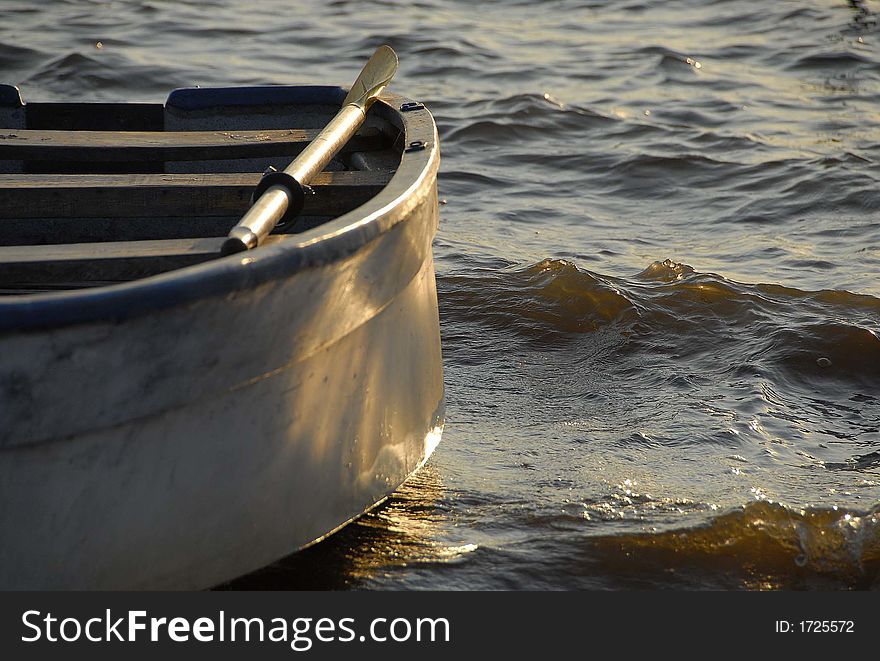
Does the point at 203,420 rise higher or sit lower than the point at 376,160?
lower

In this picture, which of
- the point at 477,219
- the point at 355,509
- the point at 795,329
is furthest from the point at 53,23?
the point at 355,509

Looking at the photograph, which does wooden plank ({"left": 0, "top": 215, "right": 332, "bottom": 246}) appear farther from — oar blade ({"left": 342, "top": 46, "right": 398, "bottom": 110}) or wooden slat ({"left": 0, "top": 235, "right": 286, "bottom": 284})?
wooden slat ({"left": 0, "top": 235, "right": 286, "bottom": 284})

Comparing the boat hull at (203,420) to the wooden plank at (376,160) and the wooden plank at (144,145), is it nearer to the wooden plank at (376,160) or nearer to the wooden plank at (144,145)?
the wooden plank at (376,160)

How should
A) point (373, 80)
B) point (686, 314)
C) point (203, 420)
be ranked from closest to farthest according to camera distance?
1. point (203, 420)
2. point (373, 80)
3. point (686, 314)

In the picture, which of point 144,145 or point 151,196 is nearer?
point 151,196

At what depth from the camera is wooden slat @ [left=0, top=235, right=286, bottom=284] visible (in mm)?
2124

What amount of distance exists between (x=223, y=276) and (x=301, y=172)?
75 cm

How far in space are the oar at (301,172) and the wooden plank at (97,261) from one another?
0.29 ft

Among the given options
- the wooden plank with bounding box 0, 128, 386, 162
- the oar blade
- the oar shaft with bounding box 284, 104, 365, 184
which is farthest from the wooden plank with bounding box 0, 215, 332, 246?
the oar blade

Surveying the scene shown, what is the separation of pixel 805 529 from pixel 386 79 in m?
1.68

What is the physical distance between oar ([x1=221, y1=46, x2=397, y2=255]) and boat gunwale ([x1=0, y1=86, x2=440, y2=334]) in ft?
0.33

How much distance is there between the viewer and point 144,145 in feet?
10.4

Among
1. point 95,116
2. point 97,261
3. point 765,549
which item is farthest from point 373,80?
point 765,549

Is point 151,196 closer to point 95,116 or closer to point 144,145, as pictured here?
point 144,145
